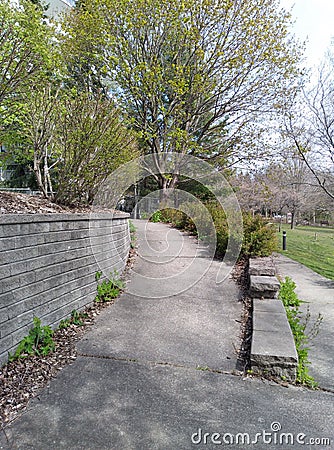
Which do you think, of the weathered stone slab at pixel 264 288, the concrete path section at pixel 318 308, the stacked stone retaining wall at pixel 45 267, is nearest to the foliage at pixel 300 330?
the concrete path section at pixel 318 308

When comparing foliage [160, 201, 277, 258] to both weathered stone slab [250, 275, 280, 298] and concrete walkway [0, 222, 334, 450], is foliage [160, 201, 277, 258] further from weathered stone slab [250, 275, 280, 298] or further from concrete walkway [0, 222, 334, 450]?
concrete walkway [0, 222, 334, 450]

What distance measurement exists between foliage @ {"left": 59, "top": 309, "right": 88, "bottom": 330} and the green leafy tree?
8357 millimetres

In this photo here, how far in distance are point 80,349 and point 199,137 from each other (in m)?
12.0

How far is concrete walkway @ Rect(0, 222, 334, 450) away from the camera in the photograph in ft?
6.05

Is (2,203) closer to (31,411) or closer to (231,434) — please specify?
(31,411)

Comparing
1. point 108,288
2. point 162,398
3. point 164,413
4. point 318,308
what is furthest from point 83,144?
point 318,308

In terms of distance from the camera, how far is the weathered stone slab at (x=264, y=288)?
4.21 meters

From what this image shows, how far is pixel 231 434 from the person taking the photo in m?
1.90

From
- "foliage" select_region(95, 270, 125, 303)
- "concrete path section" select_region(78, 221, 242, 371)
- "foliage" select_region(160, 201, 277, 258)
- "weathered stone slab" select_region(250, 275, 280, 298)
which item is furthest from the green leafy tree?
"weathered stone slab" select_region(250, 275, 280, 298)

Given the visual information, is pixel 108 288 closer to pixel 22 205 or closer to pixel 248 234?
pixel 22 205

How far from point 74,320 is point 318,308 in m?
3.42

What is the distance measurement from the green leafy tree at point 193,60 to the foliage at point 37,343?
29.2 ft

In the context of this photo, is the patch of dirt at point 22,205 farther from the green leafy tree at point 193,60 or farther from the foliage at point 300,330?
the green leafy tree at point 193,60

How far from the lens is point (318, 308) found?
4.52 meters
